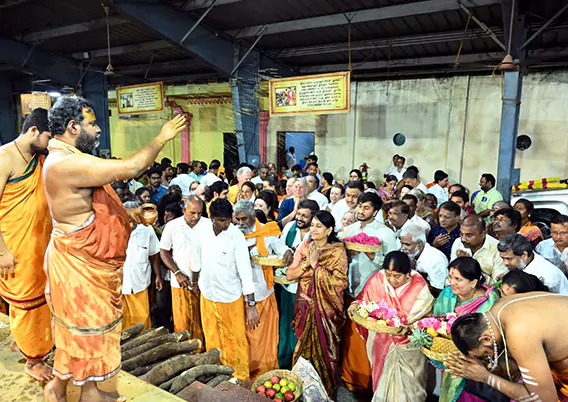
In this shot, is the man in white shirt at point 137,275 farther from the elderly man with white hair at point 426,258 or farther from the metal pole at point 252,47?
the metal pole at point 252,47

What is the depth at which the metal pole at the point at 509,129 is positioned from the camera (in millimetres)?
6934

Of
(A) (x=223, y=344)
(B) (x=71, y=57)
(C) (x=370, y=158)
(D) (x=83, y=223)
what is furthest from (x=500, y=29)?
(B) (x=71, y=57)

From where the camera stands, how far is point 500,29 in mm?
8305

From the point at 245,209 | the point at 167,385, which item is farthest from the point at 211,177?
the point at 167,385

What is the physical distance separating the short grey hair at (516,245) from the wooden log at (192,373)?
8.15 ft

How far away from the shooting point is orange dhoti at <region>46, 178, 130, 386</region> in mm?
1876

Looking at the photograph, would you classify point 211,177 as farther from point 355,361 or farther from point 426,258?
point 426,258

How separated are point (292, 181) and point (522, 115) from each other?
7.04 metres

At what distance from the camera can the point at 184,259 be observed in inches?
169

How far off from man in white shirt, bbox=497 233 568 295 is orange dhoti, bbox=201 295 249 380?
7.89 feet

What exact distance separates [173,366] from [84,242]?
1429 millimetres

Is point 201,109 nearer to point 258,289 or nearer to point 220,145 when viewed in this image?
point 220,145

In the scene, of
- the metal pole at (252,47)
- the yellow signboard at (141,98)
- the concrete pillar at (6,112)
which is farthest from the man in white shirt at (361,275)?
the concrete pillar at (6,112)

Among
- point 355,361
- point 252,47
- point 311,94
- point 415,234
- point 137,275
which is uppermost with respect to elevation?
point 252,47
